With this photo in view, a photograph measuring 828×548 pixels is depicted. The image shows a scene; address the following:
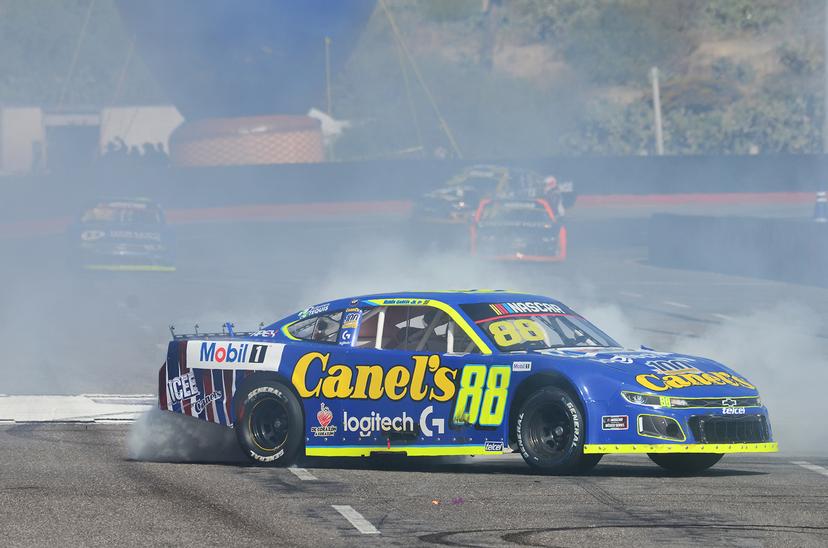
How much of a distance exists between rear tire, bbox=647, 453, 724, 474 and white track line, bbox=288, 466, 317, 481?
2.20 metres

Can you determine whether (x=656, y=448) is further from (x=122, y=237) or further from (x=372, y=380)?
(x=122, y=237)

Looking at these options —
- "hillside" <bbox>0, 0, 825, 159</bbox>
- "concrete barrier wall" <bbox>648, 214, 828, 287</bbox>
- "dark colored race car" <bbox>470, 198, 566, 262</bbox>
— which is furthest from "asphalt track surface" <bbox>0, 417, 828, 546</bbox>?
"hillside" <bbox>0, 0, 825, 159</bbox>

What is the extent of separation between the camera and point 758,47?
92.3m

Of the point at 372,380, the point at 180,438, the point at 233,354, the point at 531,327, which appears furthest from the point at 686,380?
the point at 180,438

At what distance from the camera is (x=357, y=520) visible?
8.53 metres

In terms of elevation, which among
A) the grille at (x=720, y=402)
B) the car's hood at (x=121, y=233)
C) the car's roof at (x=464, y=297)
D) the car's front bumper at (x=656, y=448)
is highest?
the car's hood at (x=121, y=233)

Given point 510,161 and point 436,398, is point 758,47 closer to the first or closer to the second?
point 510,161

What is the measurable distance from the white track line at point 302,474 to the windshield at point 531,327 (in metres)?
1.48

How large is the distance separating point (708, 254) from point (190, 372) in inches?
906

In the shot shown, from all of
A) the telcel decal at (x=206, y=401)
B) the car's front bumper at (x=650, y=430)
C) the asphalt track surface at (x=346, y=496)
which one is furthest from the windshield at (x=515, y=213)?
the car's front bumper at (x=650, y=430)

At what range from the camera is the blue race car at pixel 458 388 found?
395 inches

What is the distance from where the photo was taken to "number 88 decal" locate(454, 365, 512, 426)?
34.1ft

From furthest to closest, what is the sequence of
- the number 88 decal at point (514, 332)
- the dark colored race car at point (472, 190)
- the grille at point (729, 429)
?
1. the dark colored race car at point (472, 190)
2. the number 88 decal at point (514, 332)
3. the grille at point (729, 429)

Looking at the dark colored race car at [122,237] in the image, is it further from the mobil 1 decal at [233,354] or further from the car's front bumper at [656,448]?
the car's front bumper at [656,448]
